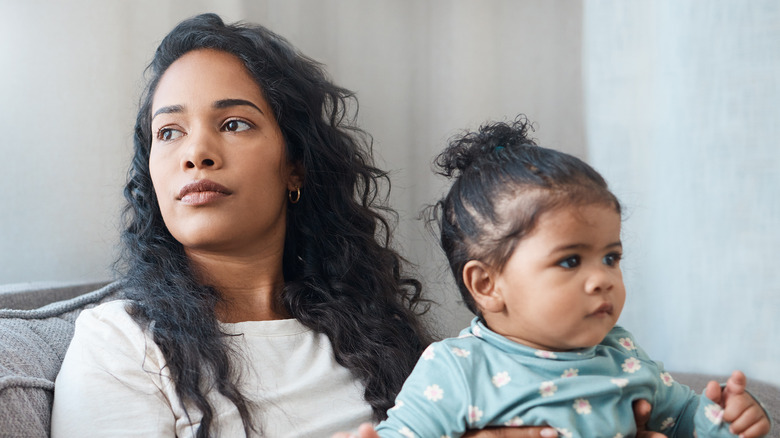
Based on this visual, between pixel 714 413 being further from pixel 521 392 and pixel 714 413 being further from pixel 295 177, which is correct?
pixel 295 177

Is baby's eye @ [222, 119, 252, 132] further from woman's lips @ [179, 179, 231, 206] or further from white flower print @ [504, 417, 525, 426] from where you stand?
white flower print @ [504, 417, 525, 426]

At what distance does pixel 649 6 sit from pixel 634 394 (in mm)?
1090

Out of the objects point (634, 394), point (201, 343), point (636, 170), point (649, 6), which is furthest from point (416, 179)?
point (634, 394)

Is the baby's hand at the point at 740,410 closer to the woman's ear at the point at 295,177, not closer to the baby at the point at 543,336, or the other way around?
the baby at the point at 543,336

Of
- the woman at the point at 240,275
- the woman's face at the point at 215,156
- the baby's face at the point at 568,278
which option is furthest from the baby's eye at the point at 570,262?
the woman's face at the point at 215,156

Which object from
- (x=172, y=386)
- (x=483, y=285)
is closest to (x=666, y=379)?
(x=483, y=285)

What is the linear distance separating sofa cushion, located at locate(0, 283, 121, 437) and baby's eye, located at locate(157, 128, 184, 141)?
31cm

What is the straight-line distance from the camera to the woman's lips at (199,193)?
49.3 inches

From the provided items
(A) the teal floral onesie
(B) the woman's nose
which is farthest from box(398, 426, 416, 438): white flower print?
(B) the woman's nose

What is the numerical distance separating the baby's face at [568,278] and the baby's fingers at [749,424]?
203 mm

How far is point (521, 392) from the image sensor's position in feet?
3.07

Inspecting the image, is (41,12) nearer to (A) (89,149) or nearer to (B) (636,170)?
(A) (89,149)

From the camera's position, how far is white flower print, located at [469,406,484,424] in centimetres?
93

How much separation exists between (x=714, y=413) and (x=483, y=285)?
338 millimetres
